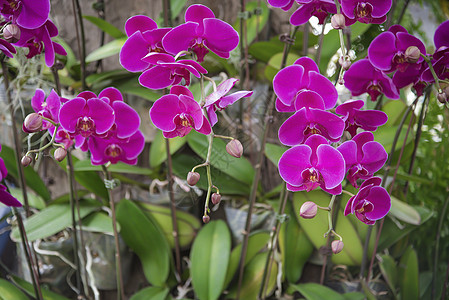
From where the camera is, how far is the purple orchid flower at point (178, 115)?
37cm

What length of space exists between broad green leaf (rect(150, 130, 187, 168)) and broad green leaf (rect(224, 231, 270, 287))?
23cm

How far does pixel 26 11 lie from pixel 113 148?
175 mm

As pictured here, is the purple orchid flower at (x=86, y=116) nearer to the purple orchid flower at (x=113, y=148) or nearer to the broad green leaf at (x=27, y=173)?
the purple orchid flower at (x=113, y=148)

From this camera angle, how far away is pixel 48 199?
35.8 inches

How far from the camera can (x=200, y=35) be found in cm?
41

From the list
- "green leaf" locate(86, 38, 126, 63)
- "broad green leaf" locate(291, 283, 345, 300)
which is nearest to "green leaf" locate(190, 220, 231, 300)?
"broad green leaf" locate(291, 283, 345, 300)

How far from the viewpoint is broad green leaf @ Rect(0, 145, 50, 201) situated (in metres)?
0.86

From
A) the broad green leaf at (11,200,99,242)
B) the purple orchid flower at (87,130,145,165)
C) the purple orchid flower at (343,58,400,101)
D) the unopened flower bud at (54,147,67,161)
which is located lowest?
the broad green leaf at (11,200,99,242)

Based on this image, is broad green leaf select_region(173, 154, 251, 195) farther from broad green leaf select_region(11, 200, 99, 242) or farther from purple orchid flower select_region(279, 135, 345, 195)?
purple orchid flower select_region(279, 135, 345, 195)

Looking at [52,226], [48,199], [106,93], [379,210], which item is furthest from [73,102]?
[48,199]

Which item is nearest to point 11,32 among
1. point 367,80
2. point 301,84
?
point 301,84

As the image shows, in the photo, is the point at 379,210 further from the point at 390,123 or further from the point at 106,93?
the point at 390,123

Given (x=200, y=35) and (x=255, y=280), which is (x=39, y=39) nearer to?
(x=200, y=35)

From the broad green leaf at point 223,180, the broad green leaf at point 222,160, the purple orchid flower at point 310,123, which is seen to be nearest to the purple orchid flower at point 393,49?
the purple orchid flower at point 310,123
